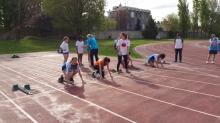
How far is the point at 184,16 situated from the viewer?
62750 mm

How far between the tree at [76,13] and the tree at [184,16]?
3626 centimetres

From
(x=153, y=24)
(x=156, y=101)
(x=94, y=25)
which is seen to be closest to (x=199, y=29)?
(x=153, y=24)

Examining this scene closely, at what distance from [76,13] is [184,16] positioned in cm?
4060

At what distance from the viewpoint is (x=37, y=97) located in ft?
20.6

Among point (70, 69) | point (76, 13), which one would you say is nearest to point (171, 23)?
point (76, 13)

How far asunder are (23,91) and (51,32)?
30575 millimetres

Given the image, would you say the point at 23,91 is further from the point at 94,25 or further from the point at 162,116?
the point at 94,25

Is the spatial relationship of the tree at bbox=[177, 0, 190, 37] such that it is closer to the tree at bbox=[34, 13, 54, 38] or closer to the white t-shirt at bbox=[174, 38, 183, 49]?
the tree at bbox=[34, 13, 54, 38]

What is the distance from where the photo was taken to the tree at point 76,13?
32.3 m

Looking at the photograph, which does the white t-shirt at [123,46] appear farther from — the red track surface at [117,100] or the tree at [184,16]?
the tree at [184,16]

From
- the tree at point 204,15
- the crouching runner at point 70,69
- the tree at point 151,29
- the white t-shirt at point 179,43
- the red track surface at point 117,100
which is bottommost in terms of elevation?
the red track surface at point 117,100

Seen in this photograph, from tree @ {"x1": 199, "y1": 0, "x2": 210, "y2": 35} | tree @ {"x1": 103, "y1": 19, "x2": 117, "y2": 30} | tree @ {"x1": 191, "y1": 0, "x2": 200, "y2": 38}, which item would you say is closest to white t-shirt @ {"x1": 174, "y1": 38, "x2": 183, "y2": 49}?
tree @ {"x1": 103, "y1": 19, "x2": 117, "y2": 30}

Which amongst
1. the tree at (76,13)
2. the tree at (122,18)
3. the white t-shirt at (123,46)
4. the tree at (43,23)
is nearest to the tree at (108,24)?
the tree at (76,13)

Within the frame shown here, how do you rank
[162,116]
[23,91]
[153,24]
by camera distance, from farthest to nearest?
[153,24] → [23,91] → [162,116]
